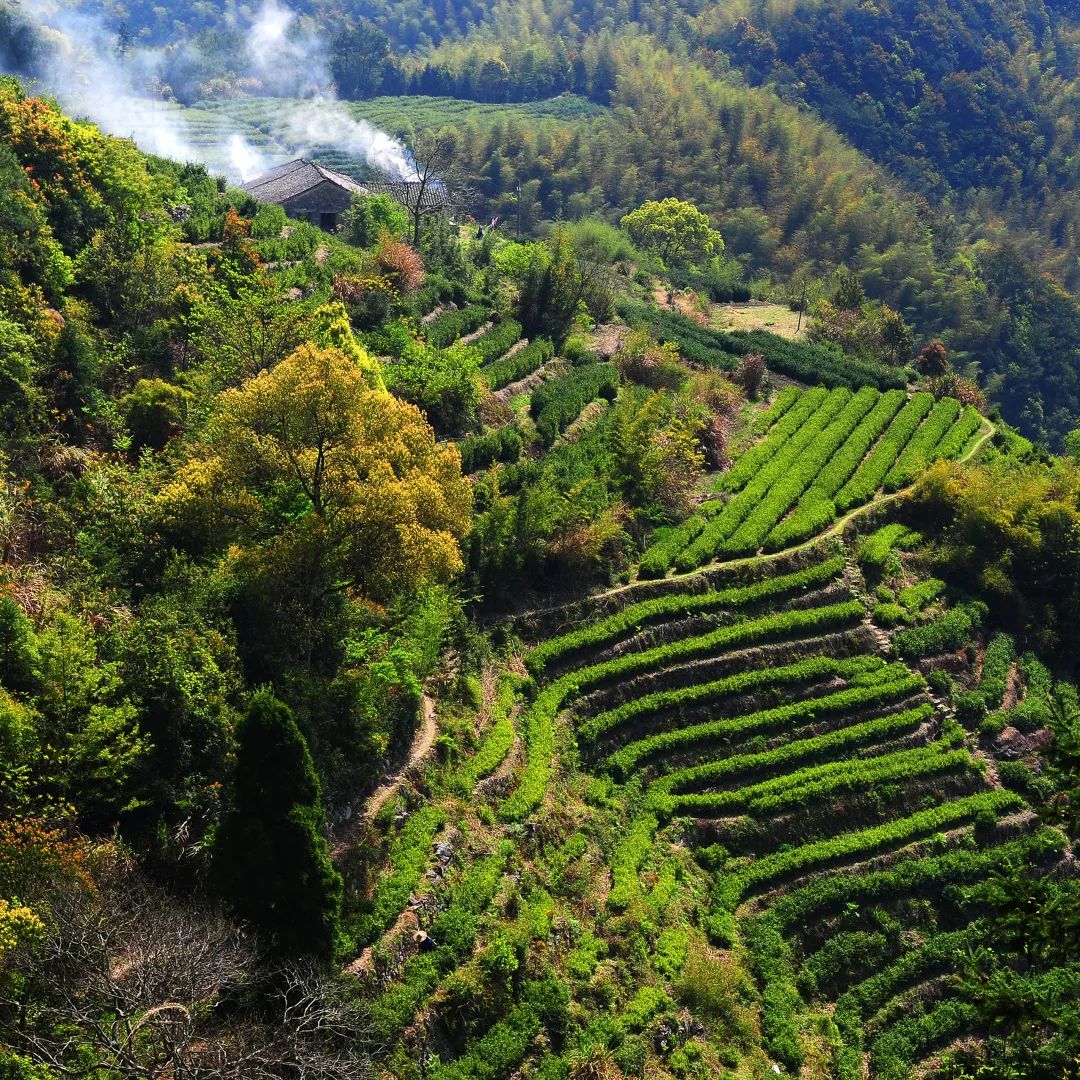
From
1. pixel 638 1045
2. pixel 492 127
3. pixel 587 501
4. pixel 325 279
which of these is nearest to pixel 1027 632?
pixel 587 501

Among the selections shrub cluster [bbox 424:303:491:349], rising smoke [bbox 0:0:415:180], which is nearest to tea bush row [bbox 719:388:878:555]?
shrub cluster [bbox 424:303:491:349]

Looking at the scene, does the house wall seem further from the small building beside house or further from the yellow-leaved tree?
the yellow-leaved tree

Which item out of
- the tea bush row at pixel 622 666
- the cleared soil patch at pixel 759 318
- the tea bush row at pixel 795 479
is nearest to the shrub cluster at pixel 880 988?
the tea bush row at pixel 622 666

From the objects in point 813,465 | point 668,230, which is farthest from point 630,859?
point 668,230

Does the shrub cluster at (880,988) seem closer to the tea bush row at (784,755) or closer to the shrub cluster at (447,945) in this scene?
the tea bush row at (784,755)

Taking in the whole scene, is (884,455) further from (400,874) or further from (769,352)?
(400,874)
